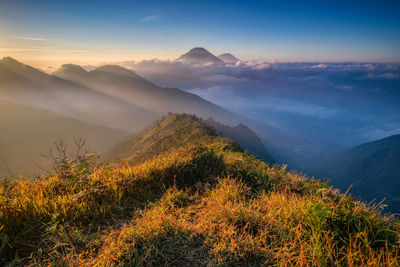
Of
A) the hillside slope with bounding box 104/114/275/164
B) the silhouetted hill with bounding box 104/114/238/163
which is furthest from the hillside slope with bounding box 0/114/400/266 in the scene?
the silhouetted hill with bounding box 104/114/238/163

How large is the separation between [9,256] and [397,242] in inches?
198

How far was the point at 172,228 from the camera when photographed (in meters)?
3.04

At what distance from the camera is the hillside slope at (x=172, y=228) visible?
2518 mm

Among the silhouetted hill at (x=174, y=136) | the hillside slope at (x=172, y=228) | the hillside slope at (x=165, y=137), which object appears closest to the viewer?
the hillside slope at (x=172, y=228)

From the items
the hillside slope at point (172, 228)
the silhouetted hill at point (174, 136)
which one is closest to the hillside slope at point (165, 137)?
the silhouetted hill at point (174, 136)

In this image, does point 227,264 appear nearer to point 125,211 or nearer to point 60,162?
point 125,211

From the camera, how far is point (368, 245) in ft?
8.17

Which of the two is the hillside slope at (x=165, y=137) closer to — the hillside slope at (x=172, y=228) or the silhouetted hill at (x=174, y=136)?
the silhouetted hill at (x=174, y=136)

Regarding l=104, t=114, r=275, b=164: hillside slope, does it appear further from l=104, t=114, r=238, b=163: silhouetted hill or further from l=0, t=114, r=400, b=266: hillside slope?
l=0, t=114, r=400, b=266: hillside slope

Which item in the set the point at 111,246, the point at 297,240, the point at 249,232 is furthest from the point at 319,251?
the point at 111,246

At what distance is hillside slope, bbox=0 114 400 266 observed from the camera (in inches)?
99.1

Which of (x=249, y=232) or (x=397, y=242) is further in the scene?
(x=249, y=232)

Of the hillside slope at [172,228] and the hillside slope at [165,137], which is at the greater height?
the hillside slope at [172,228]

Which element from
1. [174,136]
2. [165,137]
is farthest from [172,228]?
[165,137]
